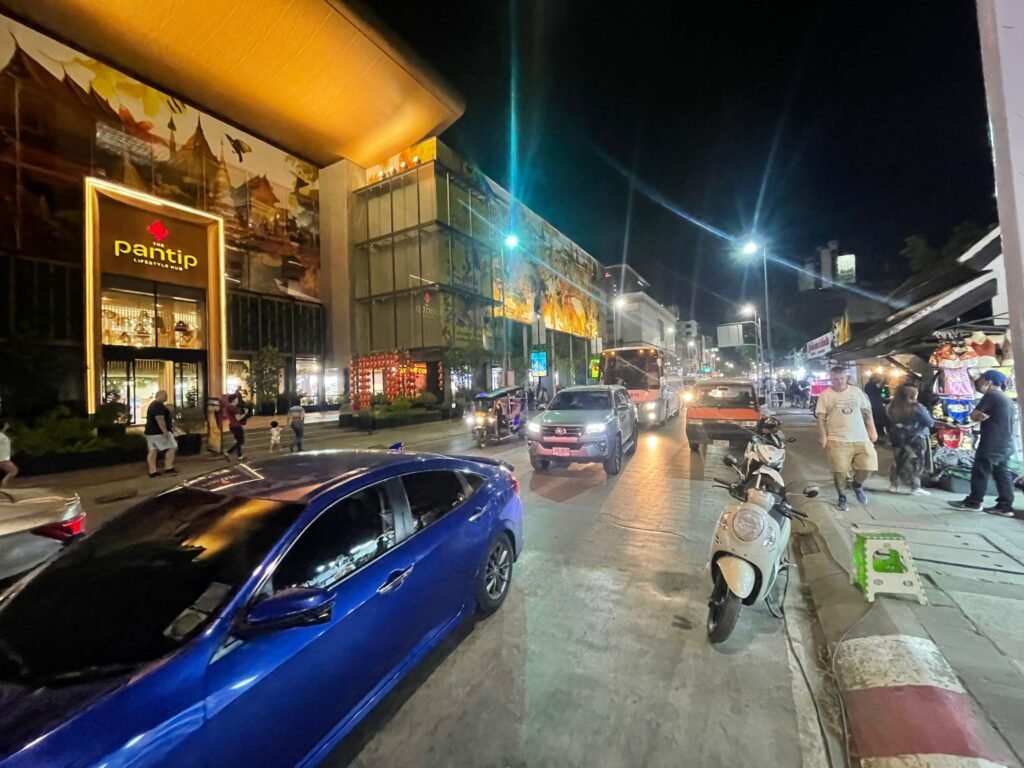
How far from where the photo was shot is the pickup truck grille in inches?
345

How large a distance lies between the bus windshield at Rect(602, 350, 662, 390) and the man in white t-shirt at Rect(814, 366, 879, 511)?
12275 millimetres

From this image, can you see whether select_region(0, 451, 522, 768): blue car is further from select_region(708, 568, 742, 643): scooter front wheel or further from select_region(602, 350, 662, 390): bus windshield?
select_region(602, 350, 662, 390): bus windshield

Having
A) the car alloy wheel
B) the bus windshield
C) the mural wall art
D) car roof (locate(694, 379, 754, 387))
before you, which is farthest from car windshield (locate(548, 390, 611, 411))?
the mural wall art

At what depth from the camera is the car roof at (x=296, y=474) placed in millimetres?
2727

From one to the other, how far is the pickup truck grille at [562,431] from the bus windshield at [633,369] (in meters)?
11.0

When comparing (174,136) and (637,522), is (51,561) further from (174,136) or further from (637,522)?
(174,136)

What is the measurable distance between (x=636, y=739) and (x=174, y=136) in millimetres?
28421

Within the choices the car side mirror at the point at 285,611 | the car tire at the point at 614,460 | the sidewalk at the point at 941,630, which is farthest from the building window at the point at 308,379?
the car side mirror at the point at 285,611

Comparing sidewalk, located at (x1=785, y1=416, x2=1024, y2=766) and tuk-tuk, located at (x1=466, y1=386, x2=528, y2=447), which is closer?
sidewalk, located at (x1=785, y1=416, x2=1024, y2=766)

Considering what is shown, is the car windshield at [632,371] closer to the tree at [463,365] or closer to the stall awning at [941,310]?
the tree at [463,365]

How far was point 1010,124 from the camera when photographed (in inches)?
76.0

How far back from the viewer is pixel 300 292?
27188mm

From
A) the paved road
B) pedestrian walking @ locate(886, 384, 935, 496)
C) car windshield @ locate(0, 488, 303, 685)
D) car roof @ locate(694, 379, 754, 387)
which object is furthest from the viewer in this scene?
car roof @ locate(694, 379, 754, 387)

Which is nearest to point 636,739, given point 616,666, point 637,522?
point 616,666
